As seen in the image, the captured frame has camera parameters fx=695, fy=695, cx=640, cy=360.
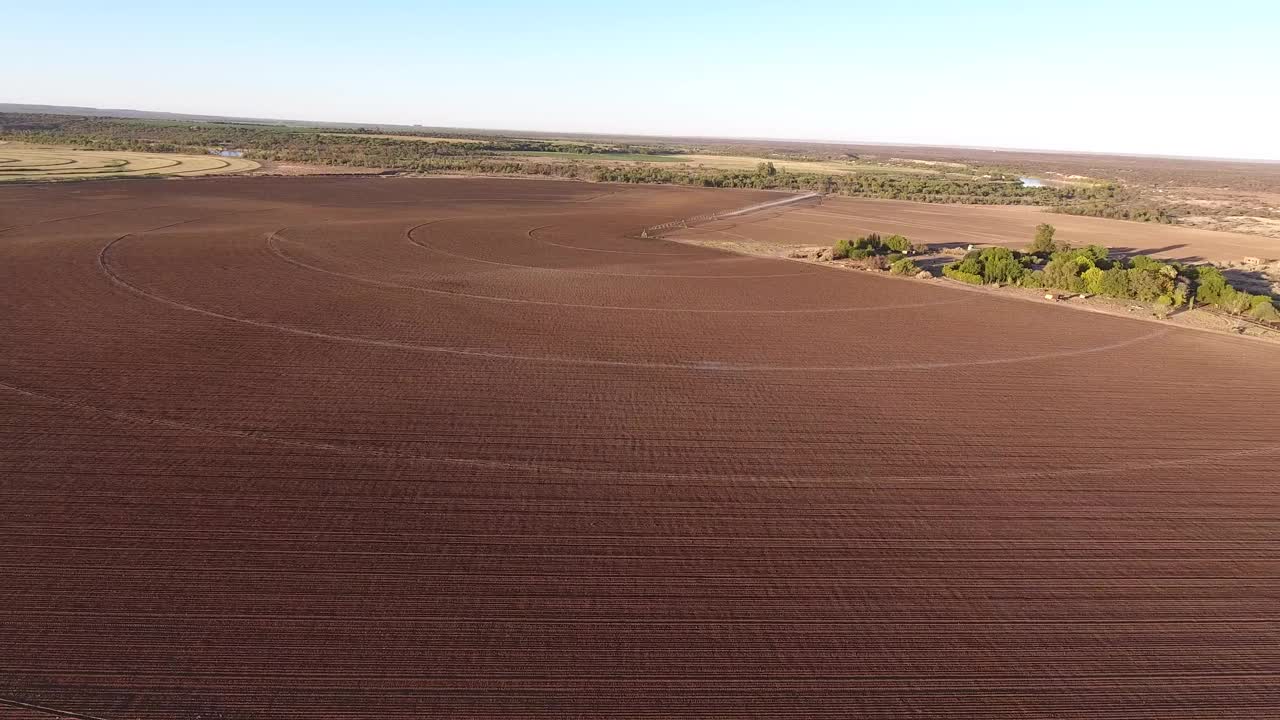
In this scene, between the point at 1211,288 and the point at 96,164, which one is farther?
the point at 96,164

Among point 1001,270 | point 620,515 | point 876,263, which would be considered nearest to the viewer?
point 620,515

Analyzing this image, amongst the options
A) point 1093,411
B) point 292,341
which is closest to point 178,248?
point 292,341

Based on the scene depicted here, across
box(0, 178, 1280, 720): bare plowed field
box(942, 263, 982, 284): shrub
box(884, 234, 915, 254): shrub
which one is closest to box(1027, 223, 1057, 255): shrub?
box(884, 234, 915, 254): shrub

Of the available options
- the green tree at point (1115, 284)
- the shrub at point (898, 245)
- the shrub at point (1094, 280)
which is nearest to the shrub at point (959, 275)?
the shrub at point (1094, 280)

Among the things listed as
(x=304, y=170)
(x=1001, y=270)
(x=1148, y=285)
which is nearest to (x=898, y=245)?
(x=1001, y=270)

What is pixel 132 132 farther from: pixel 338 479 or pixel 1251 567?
pixel 1251 567

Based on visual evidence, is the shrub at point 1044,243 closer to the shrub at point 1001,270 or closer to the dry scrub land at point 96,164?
the shrub at point 1001,270

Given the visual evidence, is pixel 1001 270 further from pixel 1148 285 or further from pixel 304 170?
pixel 304 170

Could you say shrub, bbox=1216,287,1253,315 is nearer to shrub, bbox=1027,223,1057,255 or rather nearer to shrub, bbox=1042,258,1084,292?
shrub, bbox=1042,258,1084,292
